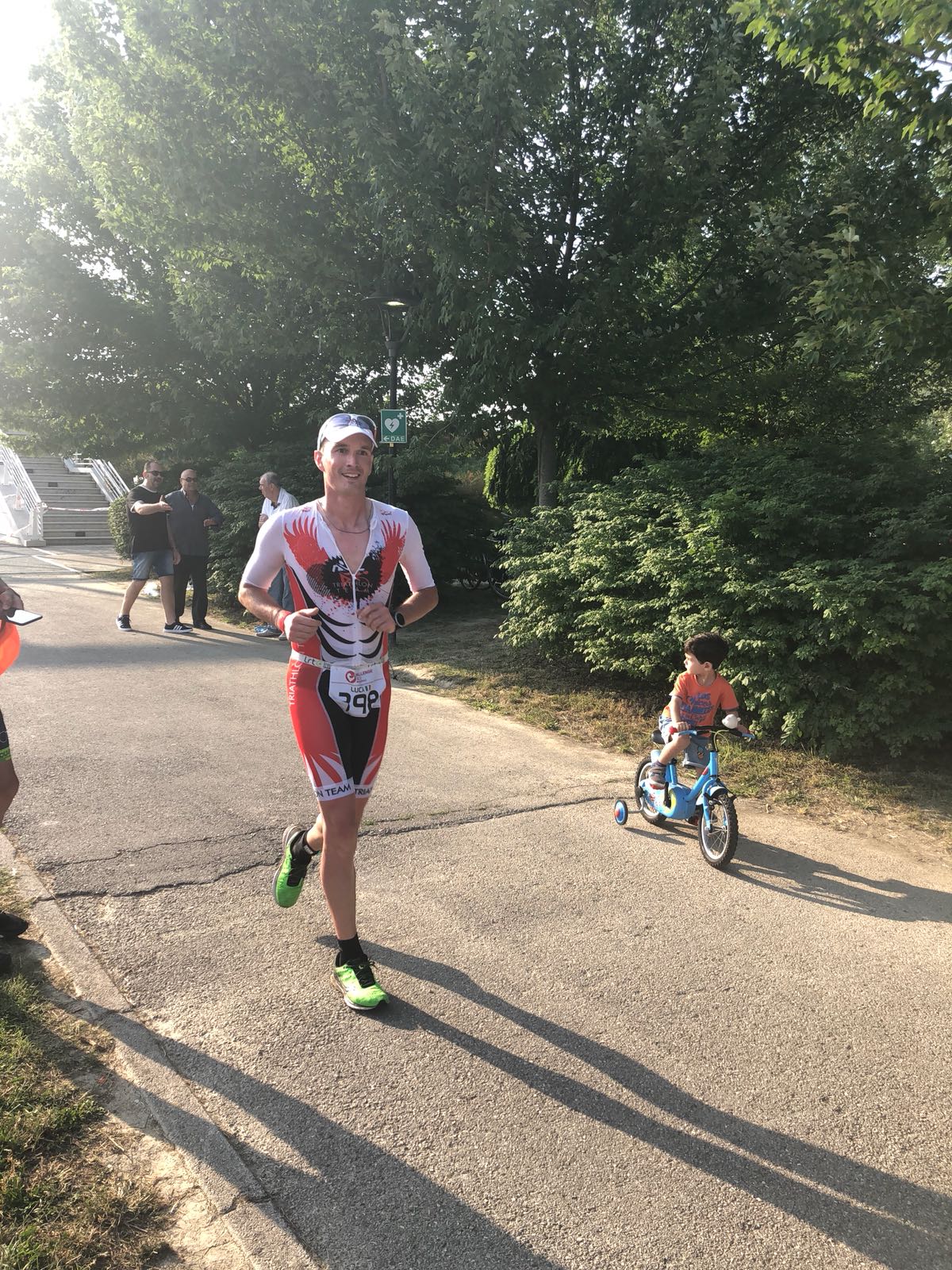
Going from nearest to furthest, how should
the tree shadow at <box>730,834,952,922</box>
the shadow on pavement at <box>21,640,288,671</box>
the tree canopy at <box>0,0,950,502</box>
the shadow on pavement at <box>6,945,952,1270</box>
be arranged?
the shadow on pavement at <box>6,945,952,1270</box>, the tree shadow at <box>730,834,952,922</box>, the tree canopy at <box>0,0,950,502</box>, the shadow on pavement at <box>21,640,288,671</box>

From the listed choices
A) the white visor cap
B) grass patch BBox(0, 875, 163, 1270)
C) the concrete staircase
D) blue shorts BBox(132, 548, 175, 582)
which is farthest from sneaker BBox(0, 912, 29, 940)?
the concrete staircase

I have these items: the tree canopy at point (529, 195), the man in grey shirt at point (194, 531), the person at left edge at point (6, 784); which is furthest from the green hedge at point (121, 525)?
the person at left edge at point (6, 784)

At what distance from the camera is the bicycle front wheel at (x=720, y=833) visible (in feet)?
14.8

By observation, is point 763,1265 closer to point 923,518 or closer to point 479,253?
point 923,518

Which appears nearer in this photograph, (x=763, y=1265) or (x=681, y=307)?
(x=763, y=1265)

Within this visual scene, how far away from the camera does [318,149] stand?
10250mm

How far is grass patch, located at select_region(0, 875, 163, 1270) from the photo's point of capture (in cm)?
201

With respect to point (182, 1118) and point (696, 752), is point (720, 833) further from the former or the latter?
point (182, 1118)

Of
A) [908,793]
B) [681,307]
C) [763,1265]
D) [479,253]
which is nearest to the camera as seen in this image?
[763,1265]

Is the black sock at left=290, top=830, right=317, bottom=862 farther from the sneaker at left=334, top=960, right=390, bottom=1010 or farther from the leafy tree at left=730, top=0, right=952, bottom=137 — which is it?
the leafy tree at left=730, top=0, right=952, bottom=137

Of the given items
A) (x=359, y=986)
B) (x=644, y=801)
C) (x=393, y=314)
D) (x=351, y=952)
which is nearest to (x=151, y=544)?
(x=393, y=314)

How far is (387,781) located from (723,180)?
7.67 metres

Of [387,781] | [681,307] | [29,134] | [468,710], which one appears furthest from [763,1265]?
[29,134]

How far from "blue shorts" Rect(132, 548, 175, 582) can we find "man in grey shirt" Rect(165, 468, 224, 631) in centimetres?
32
